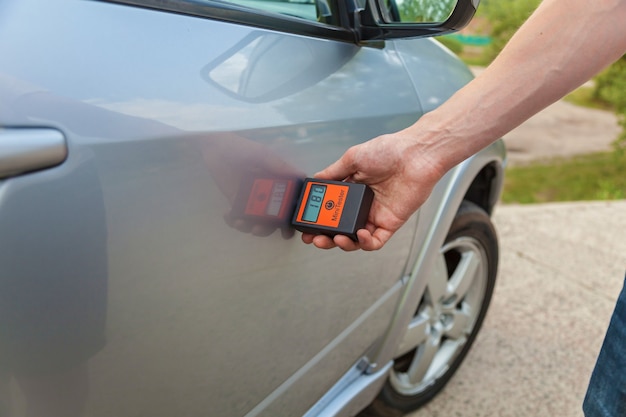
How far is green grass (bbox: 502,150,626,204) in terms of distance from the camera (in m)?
5.59

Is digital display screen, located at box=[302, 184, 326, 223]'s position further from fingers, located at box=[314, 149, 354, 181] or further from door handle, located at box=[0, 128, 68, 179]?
door handle, located at box=[0, 128, 68, 179]

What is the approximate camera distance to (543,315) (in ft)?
10.5

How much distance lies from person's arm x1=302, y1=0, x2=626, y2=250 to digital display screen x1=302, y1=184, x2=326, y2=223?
51 millimetres

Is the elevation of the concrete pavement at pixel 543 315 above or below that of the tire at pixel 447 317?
below

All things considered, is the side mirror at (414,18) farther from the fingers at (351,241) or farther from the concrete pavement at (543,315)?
the concrete pavement at (543,315)

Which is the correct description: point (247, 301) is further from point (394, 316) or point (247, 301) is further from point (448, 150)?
point (394, 316)

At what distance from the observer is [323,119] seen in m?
1.36

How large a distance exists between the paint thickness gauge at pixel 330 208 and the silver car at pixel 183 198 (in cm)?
4

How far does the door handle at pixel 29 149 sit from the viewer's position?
32.5 inches

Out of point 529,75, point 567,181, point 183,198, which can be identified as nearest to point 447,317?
point 529,75

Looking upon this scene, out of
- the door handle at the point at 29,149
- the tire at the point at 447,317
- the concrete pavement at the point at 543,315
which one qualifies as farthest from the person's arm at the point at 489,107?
the concrete pavement at the point at 543,315

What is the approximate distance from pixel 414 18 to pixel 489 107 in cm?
64

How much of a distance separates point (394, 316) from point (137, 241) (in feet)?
3.56

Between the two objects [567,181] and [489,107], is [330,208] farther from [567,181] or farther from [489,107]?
[567,181]
